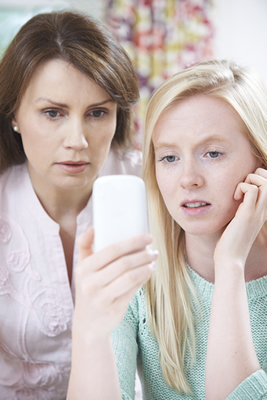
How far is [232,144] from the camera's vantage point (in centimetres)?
90

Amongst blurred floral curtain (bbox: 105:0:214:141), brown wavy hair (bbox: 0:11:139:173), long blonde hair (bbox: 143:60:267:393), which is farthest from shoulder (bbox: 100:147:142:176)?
blurred floral curtain (bbox: 105:0:214:141)

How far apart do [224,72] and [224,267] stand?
→ 0.42 metres

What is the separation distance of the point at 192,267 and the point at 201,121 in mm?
363

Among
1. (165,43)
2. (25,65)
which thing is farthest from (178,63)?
(25,65)

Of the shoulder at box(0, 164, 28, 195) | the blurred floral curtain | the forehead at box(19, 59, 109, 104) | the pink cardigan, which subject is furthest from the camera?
the blurred floral curtain

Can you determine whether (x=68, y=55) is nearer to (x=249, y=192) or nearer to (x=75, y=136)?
(x=75, y=136)

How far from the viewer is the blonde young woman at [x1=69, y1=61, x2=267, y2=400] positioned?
2.24ft

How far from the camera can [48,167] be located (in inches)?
46.9

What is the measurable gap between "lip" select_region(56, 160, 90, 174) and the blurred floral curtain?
1.55m

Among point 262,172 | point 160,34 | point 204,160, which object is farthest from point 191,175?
point 160,34

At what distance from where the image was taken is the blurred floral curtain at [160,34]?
8.91 ft

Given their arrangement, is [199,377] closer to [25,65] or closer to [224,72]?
[224,72]

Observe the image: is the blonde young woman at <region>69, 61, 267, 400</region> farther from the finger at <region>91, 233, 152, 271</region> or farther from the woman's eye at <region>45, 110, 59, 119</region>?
the woman's eye at <region>45, 110, 59, 119</region>

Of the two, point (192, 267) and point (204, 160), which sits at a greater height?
point (204, 160)
